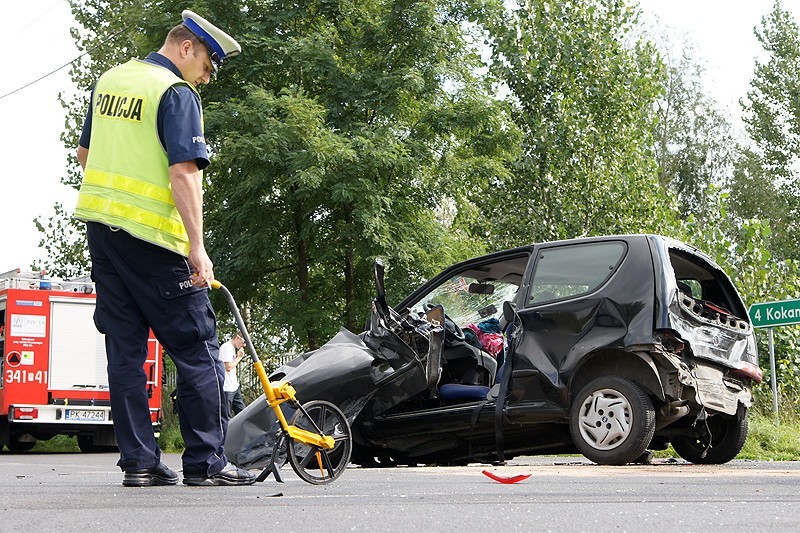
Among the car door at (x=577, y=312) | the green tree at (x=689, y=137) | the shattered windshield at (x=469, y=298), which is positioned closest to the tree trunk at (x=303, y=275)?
the shattered windshield at (x=469, y=298)

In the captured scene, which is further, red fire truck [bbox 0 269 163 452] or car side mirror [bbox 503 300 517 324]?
red fire truck [bbox 0 269 163 452]

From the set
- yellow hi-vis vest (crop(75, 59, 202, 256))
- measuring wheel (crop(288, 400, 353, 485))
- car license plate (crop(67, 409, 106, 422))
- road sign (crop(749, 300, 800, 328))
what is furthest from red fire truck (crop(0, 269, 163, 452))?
yellow hi-vis vest (crop(75, 59, 202, 256))

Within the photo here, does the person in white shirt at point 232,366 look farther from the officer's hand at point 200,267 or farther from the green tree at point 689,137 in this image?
the green tree at point 689,137

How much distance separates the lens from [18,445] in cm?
2014

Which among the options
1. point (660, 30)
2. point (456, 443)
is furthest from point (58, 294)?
point (660, 30)

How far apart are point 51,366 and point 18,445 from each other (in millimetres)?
1847

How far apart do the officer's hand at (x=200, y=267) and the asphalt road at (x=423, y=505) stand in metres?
0.97

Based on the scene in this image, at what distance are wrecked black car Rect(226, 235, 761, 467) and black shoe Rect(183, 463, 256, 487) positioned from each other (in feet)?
4.65

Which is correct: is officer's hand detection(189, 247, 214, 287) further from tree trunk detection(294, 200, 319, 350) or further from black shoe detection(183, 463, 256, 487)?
tree trunk detection(294, 200, 319, 350)

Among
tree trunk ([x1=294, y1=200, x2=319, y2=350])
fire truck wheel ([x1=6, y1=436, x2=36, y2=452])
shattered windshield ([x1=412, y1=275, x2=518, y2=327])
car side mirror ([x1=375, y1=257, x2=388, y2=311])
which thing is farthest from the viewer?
tree trunk ([x1=294, y1=200, x2=319, y2=350])

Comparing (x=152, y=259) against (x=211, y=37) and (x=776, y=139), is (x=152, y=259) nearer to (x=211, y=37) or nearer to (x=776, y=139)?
(x=211, y=37)

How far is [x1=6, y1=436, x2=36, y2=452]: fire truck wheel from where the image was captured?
19717mm

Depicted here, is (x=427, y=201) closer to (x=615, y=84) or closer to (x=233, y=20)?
(x=233, y=20)

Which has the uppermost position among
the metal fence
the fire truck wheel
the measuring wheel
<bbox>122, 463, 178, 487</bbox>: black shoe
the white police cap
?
the white police cap
